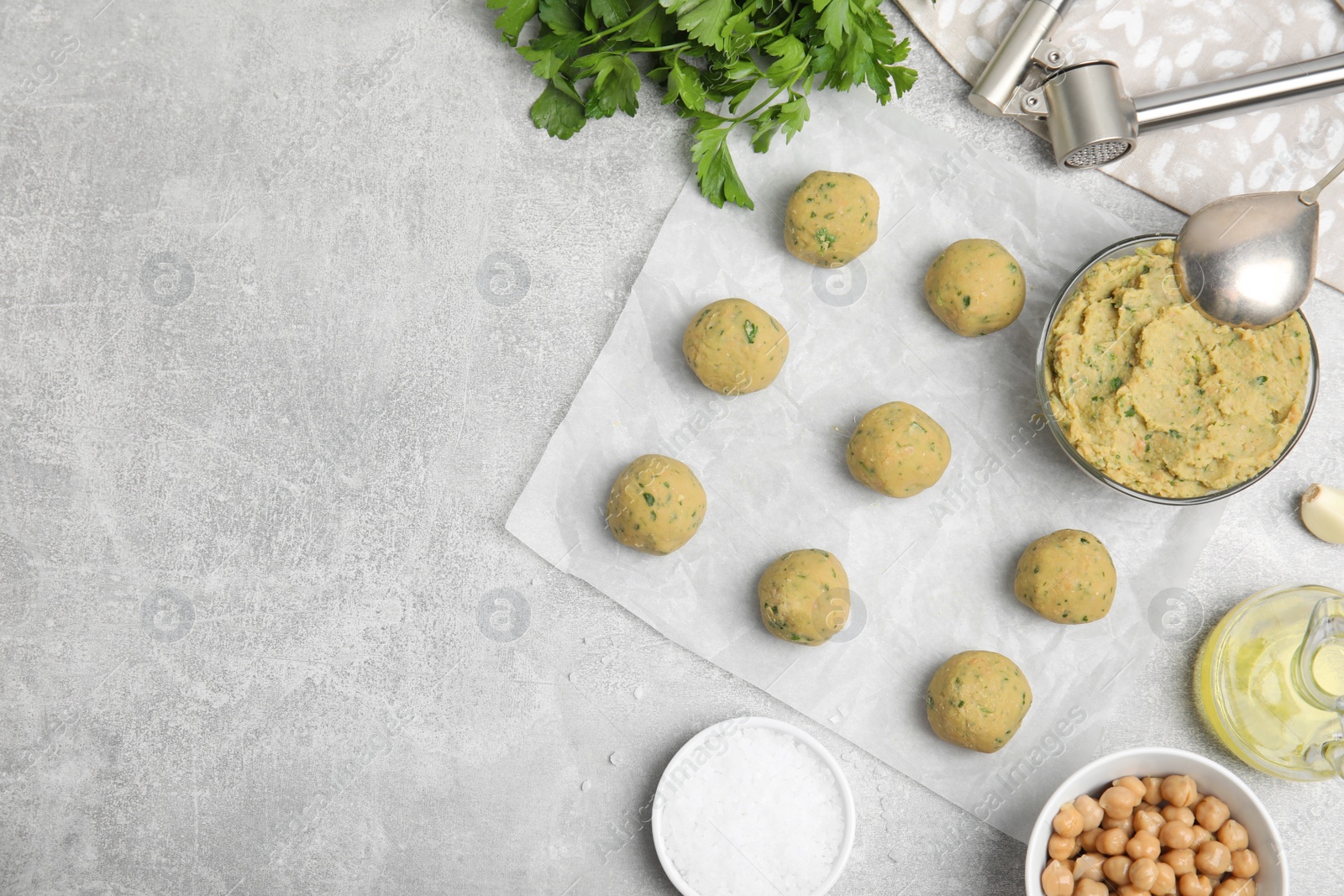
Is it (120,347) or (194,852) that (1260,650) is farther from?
(120,347)

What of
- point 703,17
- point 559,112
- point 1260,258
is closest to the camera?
point 1260,258

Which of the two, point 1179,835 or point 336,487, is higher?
point 1179,835

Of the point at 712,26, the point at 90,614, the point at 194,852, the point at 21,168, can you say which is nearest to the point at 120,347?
the point at 21,168

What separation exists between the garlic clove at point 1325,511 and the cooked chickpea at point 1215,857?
0.68 meters

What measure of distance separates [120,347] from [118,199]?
329mm

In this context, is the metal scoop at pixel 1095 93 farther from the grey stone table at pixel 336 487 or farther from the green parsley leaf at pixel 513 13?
the green parsley leaf at pixel 513 13

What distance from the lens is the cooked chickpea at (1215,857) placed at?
163 cm

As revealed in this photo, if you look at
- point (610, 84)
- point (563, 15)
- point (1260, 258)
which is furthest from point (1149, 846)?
point (563, 15)

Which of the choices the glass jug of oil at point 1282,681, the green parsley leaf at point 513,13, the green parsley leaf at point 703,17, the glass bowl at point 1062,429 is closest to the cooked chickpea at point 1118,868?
the glass jug of oil at point 1282,681

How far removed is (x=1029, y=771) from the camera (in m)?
1.80

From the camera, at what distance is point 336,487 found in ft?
6.13

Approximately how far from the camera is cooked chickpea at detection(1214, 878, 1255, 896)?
1650 millimetres

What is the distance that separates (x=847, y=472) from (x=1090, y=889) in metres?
0.92

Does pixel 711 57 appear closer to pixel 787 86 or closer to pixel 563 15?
pixel 787 86
